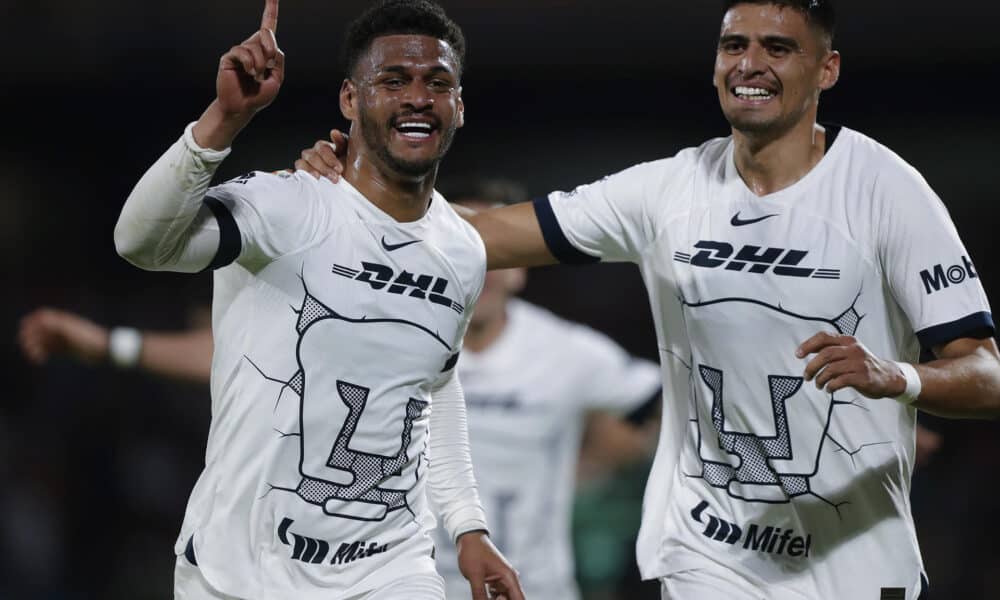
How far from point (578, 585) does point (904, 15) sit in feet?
17.7

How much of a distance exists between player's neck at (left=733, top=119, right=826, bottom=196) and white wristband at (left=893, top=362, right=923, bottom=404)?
2.56 ft

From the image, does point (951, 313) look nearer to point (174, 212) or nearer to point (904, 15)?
point (174, 212)

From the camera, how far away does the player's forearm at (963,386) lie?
348cm

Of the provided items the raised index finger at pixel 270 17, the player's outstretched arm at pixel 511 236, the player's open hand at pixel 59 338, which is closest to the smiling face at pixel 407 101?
the raised index finger at pixel 270 17

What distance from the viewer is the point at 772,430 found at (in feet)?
12.6

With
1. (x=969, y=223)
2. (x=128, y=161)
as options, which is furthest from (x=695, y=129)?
(x=128, y=161)

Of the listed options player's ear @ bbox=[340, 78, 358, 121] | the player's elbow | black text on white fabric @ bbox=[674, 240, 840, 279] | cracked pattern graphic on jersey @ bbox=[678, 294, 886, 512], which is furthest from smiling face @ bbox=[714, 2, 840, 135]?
the player's elbow

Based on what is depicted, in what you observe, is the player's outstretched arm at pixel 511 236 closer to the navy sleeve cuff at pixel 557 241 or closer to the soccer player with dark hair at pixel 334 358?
the navy sleeve cuff at pixel 557 241

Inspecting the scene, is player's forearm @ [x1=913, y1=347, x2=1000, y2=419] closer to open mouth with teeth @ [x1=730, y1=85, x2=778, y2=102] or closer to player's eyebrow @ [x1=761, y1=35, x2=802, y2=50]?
open mouth with teeth @ [x1=730, y1=85, x2=778, y2=102]

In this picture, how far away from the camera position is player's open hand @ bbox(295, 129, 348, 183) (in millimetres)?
3744

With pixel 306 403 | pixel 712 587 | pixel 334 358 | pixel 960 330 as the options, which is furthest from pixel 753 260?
pixel 306 403

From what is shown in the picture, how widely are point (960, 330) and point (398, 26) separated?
1.84 meters

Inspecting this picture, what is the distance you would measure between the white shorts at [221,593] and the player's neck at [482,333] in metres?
2.70

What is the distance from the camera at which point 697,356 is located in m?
3.94
